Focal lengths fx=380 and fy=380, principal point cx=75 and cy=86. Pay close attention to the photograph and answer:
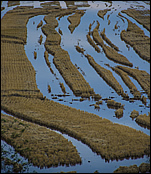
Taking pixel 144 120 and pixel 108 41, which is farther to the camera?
pixel 108 41

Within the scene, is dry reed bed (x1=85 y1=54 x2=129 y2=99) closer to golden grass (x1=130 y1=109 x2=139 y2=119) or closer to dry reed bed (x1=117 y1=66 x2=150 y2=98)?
dry reed bed (x1=117 y1=66 x2=150 y2=98)

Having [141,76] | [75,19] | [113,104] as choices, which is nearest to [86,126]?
[113,104]

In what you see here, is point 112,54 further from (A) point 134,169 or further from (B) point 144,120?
(A) point 134,169

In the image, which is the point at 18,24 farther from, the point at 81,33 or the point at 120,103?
the point at 120,103

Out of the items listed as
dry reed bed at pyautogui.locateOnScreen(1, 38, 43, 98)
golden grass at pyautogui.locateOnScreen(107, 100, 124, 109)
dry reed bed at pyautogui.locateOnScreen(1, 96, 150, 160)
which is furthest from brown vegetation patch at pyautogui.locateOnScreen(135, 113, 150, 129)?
dry reed bed at pyautogui.locateOnScreen(1, 38, 43, 98)

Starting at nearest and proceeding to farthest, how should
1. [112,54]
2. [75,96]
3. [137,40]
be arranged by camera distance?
[75,96], [112,54], [137,40]

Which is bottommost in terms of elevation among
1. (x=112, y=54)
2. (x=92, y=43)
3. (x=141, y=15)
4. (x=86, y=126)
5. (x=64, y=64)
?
(x=86, y=126)

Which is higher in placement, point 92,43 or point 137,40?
point 137,40
